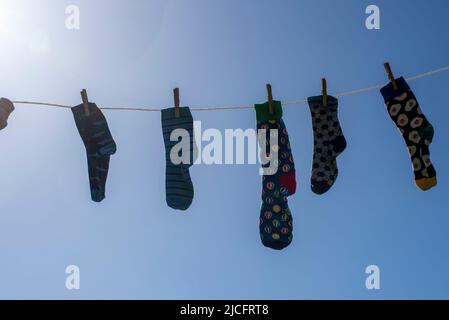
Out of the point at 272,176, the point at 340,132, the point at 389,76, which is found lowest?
the point at 272,176

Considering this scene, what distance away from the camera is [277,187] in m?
3.76

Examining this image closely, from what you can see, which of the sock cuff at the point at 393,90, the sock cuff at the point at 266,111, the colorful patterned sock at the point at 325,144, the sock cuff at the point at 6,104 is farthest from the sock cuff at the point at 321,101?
the sock cuff at the point at 6,104

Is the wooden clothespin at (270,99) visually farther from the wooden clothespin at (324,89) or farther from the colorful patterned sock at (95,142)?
the colorful patterned sock at (95,142)

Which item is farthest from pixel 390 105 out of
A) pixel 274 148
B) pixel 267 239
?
pixel 267 239

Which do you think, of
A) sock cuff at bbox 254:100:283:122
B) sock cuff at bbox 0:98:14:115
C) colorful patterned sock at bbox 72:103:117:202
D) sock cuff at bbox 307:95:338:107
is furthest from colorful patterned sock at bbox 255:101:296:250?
sock cuff at bbox 0:98:14:115

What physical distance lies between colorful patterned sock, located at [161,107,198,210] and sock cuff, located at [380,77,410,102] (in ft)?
4.52

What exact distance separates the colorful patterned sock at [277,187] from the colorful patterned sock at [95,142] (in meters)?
1.13

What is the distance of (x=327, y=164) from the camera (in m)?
3.98

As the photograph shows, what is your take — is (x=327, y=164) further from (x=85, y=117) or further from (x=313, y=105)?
(x=85, y=117)

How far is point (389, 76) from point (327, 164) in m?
0.79

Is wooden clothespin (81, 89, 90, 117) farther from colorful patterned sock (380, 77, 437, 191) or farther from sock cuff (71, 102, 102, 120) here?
colorful patterned sock (380, 77, 437, 191)

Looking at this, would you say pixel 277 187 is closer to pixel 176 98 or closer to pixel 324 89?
pixel 324 89
